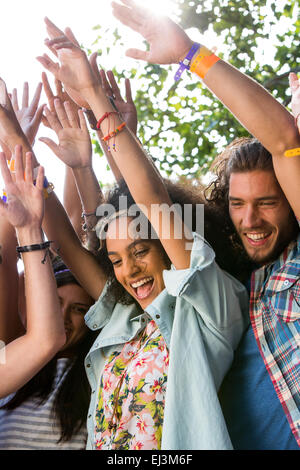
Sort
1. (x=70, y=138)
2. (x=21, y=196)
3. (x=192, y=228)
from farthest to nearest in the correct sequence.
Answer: (x=70, y=138) < (x=192, y=228) < (x=21, y=196)

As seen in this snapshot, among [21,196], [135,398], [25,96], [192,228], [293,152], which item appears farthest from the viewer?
[25,96]

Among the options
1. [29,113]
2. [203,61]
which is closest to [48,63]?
[29,113]

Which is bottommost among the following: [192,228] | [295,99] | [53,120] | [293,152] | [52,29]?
[192,228]

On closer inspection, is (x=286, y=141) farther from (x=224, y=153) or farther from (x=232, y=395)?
(x=232, y=395)

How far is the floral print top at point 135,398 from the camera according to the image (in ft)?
5.91

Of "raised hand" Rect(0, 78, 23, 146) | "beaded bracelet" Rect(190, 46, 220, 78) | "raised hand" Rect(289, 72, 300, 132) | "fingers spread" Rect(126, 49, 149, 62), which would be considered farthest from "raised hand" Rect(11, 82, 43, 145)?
"raised hand" Rect(289, 72, 300, 132)

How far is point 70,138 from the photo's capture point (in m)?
2.55

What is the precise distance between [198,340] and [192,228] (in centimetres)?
57

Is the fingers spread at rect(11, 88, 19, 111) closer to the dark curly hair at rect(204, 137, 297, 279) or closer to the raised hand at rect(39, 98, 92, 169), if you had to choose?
the raised hand at rect(39, 98, 92, 169)

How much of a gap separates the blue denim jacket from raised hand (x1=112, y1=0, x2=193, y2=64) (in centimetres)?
63

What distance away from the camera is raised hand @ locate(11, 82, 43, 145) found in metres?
2.51

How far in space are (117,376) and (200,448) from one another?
1.66 ft

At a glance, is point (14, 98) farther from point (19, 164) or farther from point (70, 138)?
point (19, 164)

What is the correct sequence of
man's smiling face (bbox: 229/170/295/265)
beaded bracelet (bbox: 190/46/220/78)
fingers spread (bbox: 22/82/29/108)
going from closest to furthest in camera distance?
beaded bracelet (bbox: 190/46/220/78)
man's smiling face (bbox: 229/170/295/265)
fingers spread (bbox: 22/82/29/108)
